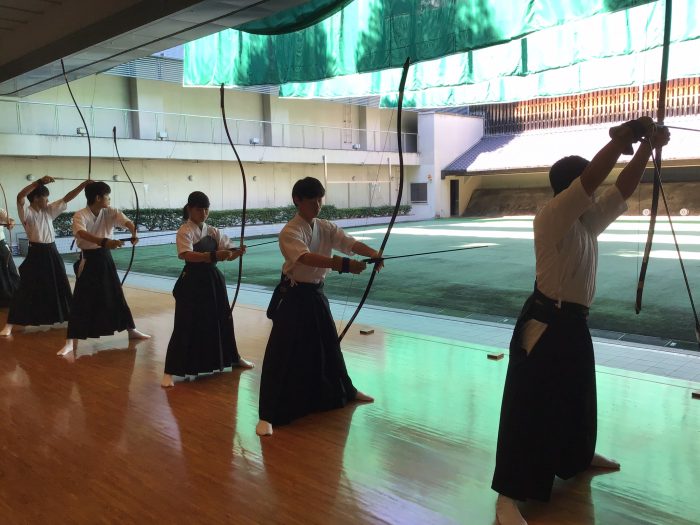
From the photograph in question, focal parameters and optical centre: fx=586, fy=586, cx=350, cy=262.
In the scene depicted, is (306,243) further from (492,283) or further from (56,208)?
(492,283)

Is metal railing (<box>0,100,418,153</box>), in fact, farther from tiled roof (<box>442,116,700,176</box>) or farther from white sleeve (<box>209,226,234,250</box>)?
white sleeve (<box>209,226,234,250</box>)

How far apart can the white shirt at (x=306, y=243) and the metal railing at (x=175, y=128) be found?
7128mm

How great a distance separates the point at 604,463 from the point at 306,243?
57.1 inches

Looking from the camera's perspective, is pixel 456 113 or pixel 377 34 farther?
pixel 456 113

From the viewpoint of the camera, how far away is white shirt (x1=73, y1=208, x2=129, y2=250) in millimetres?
3751

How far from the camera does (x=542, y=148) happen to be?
15.7m

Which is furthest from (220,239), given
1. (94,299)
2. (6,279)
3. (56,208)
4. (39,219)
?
(6,279)

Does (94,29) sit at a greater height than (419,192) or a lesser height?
greater

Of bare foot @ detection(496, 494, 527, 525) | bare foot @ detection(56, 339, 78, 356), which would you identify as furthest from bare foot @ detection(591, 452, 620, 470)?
bare foot @ detection(56, 339, 78, 356)

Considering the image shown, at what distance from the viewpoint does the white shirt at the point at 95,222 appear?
12.3ft

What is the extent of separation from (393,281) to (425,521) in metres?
5.39

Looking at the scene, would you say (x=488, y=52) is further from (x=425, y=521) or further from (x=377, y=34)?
(x=425, y=521)

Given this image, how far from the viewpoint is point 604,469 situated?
214 centimetres

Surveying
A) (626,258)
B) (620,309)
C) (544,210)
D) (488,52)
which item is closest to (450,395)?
(544,210)
